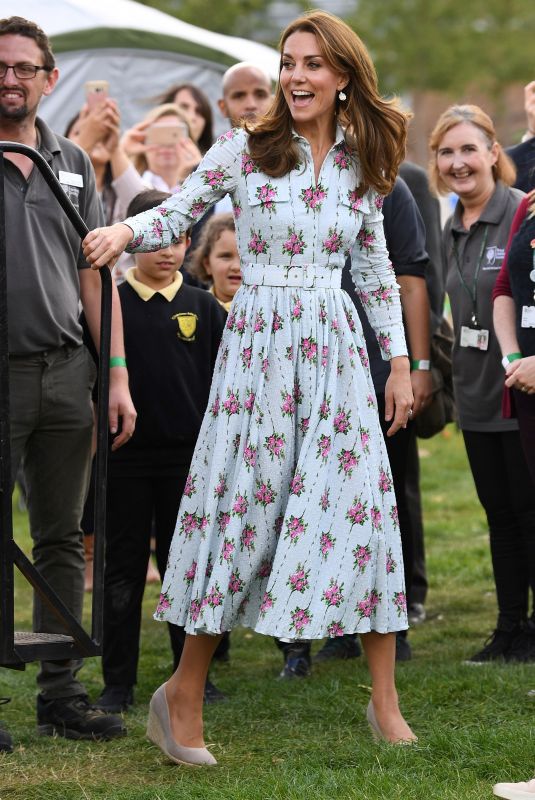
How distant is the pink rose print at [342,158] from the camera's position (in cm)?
443

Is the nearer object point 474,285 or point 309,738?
point 309,738

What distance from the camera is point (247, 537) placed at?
4273mm

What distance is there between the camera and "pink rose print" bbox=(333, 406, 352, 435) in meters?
4.32

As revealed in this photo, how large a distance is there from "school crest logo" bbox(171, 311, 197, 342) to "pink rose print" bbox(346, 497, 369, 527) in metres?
1.32

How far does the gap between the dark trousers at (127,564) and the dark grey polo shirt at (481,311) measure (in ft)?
4.44

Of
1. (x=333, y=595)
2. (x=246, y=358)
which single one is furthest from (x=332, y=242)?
(x=333, y=595)

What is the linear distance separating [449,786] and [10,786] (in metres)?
1.31

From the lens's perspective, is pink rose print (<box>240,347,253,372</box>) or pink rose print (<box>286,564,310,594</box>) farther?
pink rose print (<box>240,347,253,372</box>)

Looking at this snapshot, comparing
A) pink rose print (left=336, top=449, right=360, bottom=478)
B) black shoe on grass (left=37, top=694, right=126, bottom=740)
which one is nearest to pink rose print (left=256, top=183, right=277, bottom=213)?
pink rose print (left=336, top=449, right=360, bottom=478)

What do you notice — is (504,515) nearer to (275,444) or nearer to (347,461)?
(347,461)

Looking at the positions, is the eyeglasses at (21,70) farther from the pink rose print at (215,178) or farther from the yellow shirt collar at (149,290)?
the yellow shirt collar at (149,290)

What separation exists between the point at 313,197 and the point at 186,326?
→ 1.14m

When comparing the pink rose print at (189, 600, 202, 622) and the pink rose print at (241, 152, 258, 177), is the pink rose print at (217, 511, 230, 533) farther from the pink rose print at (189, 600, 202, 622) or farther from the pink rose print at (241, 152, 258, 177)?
the pink rose print at (241, 152, 258, 177)

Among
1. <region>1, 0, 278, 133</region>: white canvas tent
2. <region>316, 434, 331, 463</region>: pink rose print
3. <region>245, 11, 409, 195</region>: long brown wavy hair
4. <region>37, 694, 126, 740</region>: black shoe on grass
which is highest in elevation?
<region>1, 0, 278, 133</region>: white canvas tent
